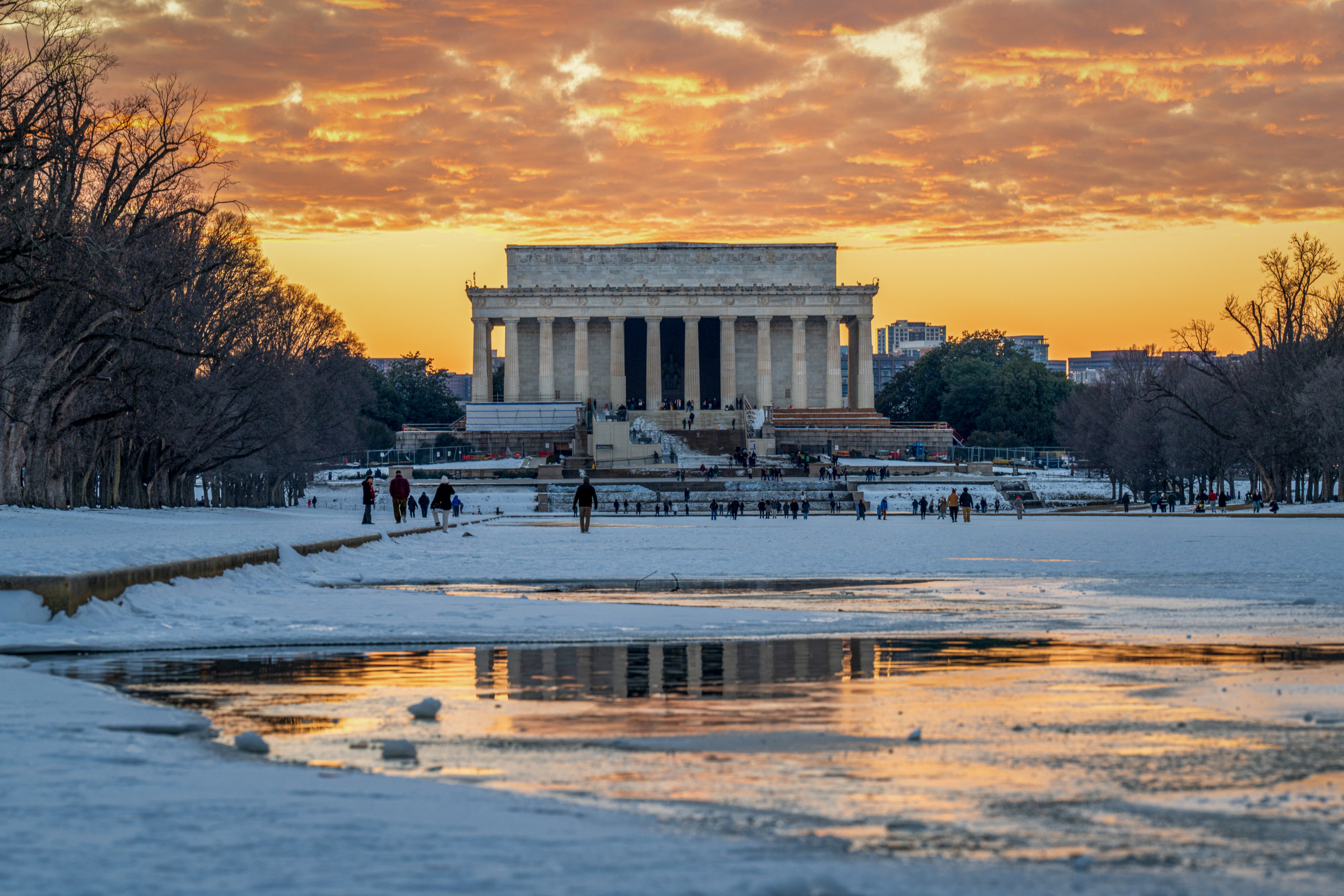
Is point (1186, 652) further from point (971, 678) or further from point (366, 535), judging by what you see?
point (366, 535)

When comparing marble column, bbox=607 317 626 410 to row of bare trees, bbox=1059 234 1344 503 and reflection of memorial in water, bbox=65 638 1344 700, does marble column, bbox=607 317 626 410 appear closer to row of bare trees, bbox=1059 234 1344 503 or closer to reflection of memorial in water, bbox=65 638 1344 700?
row of bare trees, bbox=1059 234 1344 503

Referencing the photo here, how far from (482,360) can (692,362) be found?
17.4m

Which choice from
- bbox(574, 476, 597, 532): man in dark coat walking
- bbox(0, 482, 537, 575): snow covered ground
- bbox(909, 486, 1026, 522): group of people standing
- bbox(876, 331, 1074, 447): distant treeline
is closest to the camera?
bbox(0, 482, 537, 575): snow covered ground

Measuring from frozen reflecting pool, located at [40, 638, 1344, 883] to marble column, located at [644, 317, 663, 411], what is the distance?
347ft

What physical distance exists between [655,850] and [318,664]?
637 centimetres

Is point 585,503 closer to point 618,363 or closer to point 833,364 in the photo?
point 618,363

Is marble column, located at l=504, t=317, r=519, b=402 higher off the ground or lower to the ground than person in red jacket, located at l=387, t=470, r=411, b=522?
higher

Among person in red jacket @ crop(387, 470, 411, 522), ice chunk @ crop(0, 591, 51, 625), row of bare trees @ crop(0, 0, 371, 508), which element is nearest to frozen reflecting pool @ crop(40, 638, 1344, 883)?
ice chunk @ crop(0, 591, 51, 625)

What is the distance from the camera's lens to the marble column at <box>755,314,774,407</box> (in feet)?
391

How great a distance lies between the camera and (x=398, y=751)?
22.4ft

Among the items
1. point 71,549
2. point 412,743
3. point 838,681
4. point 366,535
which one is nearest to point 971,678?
point 838,681

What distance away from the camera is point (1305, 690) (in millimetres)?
8680

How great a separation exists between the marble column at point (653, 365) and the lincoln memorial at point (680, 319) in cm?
11

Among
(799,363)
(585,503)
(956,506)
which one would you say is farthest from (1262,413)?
(799,363)
